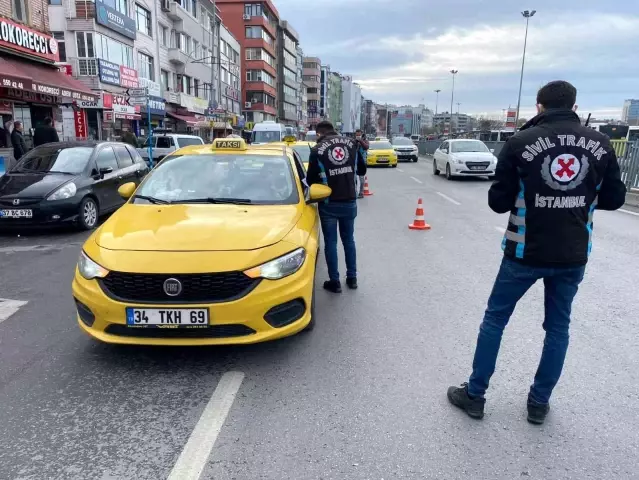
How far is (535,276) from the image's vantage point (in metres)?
2.87

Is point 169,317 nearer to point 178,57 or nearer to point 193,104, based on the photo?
point 178,57

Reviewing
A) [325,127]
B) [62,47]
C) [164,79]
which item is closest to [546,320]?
[325,127]

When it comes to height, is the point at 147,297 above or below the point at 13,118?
below

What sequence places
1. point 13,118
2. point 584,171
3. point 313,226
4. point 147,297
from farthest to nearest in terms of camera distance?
point 13,118 < point 313,226 < point 147,297 < point 584,171

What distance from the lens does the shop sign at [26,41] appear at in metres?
16.6

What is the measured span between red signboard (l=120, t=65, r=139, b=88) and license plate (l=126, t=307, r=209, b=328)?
97.1 feet

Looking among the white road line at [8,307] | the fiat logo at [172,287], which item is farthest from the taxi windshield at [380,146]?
the fiat logo at [172,287]

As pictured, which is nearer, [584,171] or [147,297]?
[584,171]

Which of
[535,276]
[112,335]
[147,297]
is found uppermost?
[535,276]

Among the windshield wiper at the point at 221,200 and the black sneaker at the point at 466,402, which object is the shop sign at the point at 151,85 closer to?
the windshield wiper at the point at 221,200

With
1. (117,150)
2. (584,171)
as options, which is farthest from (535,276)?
(117,150)

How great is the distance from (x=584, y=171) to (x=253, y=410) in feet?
7.77

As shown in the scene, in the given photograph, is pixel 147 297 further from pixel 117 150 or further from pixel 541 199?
pixel 117 150

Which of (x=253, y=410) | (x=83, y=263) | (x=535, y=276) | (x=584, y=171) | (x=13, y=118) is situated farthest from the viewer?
(x=13, y=118)
